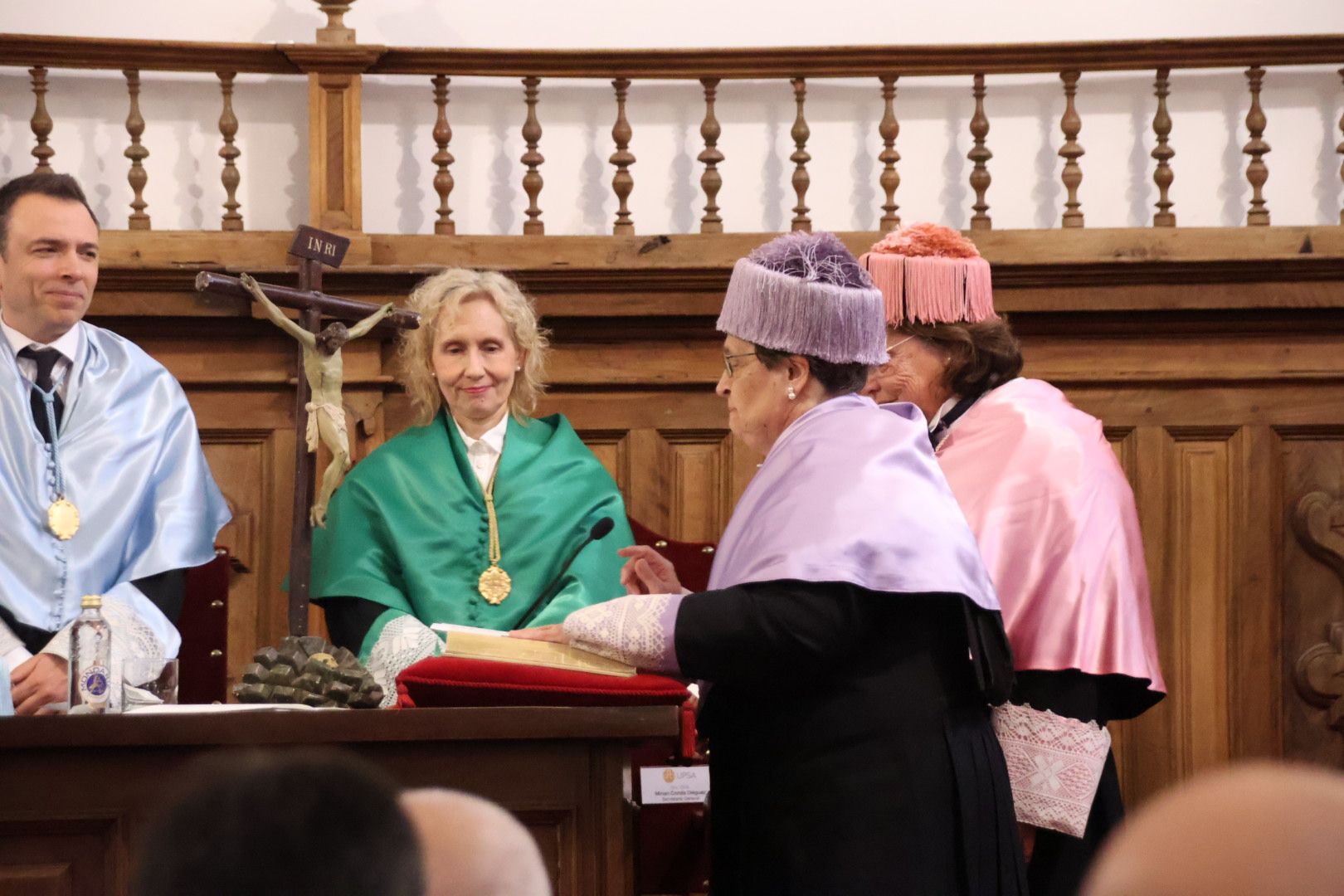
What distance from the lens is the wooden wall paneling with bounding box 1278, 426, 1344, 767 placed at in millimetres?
4898

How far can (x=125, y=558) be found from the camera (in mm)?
3754

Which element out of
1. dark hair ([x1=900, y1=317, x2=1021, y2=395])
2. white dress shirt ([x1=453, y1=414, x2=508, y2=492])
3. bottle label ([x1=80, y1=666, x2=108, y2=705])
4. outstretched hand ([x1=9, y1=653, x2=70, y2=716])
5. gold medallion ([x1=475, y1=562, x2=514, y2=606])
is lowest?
outstretched hand ([x1=9, y1=653, x2=70, y2=716])

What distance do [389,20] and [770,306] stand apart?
3.54m

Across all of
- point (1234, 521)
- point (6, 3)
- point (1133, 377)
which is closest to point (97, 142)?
point (6, 3)

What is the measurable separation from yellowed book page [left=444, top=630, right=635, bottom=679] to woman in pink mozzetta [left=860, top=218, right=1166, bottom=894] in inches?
34.3

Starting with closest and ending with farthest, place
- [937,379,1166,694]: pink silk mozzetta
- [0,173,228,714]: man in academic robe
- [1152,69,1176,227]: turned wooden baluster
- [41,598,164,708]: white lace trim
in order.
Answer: [937,379,1166,694]: pink silk mozzetta, [41,598,164,708]: white lace trim, [0,173,228,714]: man in academic robe, [1152,69,1176,227]: turned wooden baluster

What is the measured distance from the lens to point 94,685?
266cm

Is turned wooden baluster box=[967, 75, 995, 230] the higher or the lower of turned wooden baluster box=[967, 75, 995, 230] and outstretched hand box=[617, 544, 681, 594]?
the higher

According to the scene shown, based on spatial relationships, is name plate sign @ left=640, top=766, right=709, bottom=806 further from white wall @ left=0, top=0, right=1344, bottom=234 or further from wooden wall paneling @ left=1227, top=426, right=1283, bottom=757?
white wall @ left=0, top=0, right=1344, bottom=234

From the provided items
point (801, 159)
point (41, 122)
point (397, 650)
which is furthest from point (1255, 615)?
point (41, 122)

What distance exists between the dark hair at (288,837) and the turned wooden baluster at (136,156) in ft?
14.7

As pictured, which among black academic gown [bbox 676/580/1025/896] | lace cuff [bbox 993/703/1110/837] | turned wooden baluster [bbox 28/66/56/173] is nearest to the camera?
black academic gown [bbox 676/580/1025/896]

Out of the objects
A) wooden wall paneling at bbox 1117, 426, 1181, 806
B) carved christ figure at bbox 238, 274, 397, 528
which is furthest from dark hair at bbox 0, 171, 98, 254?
wooden wall paneling at bbox 1117, 426, 1181, 806

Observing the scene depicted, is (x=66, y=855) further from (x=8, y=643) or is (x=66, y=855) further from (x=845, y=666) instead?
(x=8, y=643)
